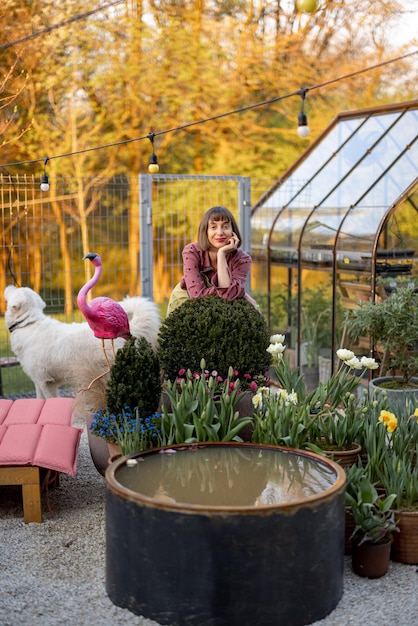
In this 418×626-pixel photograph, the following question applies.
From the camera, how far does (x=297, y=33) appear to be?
1466cm

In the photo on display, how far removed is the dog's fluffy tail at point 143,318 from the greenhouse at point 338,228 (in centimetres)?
189

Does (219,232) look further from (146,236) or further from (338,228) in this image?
(146,236)

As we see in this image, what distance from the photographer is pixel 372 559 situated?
3.52 meters

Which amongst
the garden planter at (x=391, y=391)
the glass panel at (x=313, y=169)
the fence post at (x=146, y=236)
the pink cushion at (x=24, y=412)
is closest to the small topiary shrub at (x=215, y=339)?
the pink cushion at (x=24, y=412)

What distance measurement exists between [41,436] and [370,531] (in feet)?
6.90

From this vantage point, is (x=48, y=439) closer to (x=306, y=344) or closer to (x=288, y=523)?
(x=288, y=523)

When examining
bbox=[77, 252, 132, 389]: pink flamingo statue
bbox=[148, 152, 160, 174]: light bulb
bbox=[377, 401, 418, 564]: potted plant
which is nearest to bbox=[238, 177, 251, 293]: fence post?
bbox=[148, 152, 160, 174]: light bulb

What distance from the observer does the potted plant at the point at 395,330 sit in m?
5.92

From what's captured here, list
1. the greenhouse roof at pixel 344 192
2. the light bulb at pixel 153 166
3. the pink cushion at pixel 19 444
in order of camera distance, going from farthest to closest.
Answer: the greenhouse roof at pixel 344 192
the light bulb at pixel 153 166
the pink cushion at pixel 19 444

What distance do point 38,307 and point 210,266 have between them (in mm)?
2212

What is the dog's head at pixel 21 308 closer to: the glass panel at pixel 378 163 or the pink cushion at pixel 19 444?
the pink cushion at pixel 19 444

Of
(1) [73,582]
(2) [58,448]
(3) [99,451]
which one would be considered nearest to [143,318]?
(3) [99,451]

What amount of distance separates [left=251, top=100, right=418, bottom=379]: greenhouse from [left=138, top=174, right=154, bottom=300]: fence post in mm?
1417

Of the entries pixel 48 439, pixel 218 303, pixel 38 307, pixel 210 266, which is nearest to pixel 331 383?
pixel 218 303
